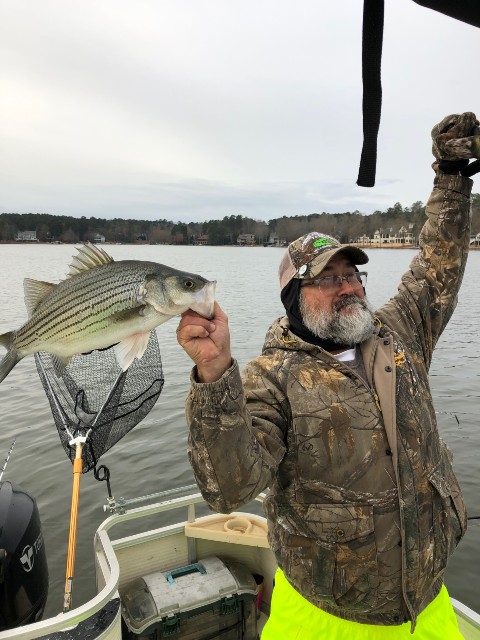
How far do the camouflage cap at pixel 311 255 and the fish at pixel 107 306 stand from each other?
113 centimetres

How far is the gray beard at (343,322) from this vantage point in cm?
278

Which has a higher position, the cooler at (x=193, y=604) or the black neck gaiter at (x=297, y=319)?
the black neck gaiter at (x=297, y=319)

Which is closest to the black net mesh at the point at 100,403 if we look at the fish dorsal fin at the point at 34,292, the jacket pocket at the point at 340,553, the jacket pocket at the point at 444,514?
the fish dorsal fin at the point at 34,292

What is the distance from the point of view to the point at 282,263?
10.6 feet

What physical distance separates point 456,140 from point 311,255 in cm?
104

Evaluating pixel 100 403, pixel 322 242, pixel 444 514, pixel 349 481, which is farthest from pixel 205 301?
pixel 100 403

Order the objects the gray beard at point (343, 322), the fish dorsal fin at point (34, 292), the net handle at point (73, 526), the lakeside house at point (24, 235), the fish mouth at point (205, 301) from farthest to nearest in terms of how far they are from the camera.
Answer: the lakeside house at point (24, 235), the net handle at point (73, 526), the gray beard at point (343, 322), the fish dorsal fin at point (34, 292), the fish mouth at point (205, 301)

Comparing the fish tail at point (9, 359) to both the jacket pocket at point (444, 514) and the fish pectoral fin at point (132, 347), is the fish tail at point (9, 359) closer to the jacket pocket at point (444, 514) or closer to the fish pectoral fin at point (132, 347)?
the fish pectoral fin at point (132, 347)

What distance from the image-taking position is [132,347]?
77.7 inches

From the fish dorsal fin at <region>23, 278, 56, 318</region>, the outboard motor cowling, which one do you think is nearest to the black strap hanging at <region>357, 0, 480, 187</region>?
the fish dorsal fin at <region>23, 278, 56, 318</region>

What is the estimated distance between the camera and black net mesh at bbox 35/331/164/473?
4770 mm

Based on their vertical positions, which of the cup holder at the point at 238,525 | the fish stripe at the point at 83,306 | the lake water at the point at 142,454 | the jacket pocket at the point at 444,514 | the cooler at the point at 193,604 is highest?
the fish stripe at the point at 83,306

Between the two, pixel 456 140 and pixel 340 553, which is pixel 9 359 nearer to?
pixel 340 553

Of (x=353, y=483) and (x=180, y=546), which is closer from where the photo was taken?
(x=353, y=483)
